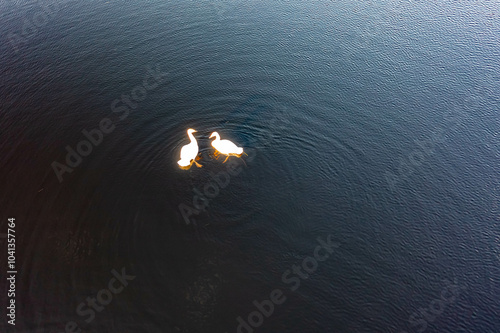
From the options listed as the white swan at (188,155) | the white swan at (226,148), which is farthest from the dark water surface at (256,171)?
the white swan at (226,148)

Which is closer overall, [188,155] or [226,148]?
[188,155]

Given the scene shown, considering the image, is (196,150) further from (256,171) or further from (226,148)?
(256,171)

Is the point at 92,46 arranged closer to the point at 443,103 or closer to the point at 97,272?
the point at 97,272

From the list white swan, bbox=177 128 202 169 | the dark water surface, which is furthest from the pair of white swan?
the dark water surface

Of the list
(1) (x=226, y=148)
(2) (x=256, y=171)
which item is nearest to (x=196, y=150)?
(1) (x=226, y=148)

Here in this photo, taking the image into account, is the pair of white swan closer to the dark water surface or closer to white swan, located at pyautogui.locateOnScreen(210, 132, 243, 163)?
white swan, located at pyautogui.locateOnScreen(210, 132, 243, 163)

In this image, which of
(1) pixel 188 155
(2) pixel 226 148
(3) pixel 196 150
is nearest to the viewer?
(1) pixel 188 155

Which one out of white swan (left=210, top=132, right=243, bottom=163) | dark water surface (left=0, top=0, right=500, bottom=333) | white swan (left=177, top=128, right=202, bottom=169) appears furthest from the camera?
white swan (left=210, top=132, right=243, bottom=163)

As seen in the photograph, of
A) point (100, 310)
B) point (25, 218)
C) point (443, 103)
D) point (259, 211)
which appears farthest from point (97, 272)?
point (443, 103)
